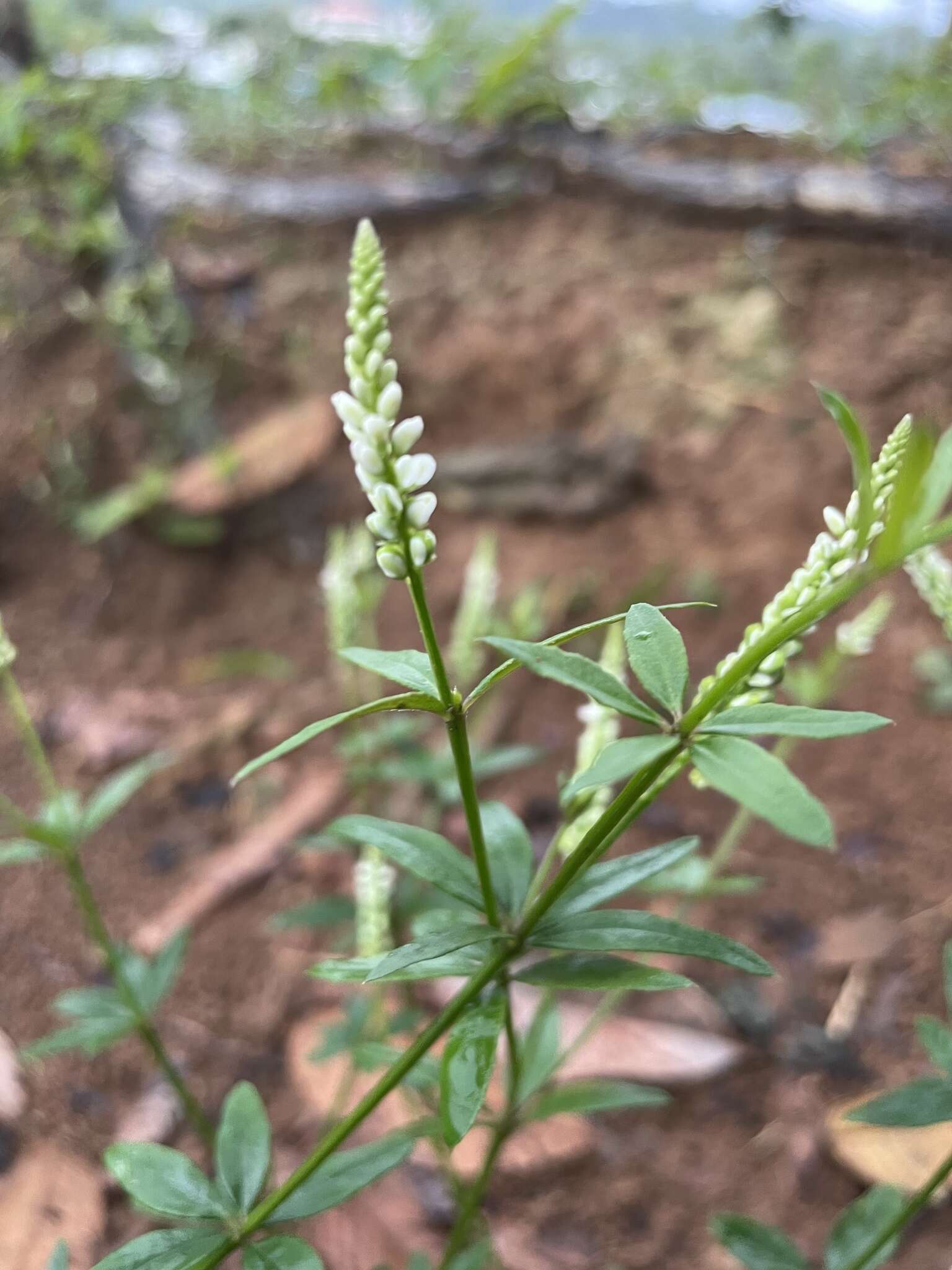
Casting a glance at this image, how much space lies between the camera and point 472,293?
324 centimetres

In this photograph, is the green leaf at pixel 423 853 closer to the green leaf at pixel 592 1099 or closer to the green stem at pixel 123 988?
the green leaf at pixel 592 1099

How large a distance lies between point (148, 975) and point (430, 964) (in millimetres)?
921

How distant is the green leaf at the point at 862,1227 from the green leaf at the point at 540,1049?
1.47 ft

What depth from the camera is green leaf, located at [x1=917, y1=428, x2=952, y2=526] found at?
1.98 ft

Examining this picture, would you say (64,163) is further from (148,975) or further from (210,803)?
(148,975)

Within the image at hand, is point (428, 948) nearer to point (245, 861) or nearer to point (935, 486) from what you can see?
point (935, 486)

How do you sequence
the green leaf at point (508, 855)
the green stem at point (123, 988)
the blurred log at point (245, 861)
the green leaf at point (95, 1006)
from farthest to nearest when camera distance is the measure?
the blurred log at point (245, 861), the green leaf at point (95, 1006), the green stem at point (123, 988), the green leaf at point (508, 855)

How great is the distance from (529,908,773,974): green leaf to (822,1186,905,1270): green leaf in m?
0.73

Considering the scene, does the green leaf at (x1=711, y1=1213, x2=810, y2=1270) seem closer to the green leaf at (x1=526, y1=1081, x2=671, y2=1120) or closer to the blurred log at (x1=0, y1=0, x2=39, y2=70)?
the green leaf at (x1=526, y1=1081, x2=671, y2=1120)

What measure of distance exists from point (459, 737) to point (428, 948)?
7.5 inches

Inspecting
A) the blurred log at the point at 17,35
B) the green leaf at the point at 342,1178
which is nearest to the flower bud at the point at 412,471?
the green leaf at the point at 342,1178

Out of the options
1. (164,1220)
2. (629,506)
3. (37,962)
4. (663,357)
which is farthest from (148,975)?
(663,357)

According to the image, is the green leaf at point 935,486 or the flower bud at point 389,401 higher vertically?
the flower bud at point 389,401

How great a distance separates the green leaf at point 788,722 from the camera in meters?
0.64
